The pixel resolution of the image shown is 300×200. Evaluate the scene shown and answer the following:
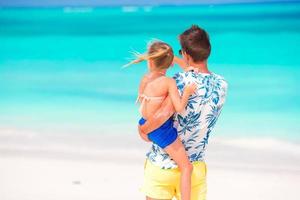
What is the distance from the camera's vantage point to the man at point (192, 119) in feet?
8.03

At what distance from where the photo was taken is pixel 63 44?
44.3ft

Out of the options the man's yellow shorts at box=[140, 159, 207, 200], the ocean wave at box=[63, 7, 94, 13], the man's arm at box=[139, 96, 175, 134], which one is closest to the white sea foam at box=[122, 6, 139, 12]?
the ocean wave at box=[63, 7, 94, 13]

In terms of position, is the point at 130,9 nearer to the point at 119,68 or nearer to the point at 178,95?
the point at 119,68

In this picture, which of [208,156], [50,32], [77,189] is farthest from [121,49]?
[77,189]

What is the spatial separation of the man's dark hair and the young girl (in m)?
0.06

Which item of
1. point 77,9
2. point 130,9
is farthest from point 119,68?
point 77,9

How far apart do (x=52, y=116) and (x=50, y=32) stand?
933 cm

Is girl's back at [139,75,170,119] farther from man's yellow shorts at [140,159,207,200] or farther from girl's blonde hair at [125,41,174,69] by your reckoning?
man's yellow shorts at [140,159,207,200]

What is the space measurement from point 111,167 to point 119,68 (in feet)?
18.2

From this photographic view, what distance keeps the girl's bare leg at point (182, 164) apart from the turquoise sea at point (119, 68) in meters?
3.08

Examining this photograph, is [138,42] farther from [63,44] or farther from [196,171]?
[196,171]

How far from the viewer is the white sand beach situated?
4.01 meters

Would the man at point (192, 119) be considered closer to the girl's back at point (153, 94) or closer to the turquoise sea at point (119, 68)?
the girl's back at point (153, 94)

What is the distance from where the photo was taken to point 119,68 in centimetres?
1002
